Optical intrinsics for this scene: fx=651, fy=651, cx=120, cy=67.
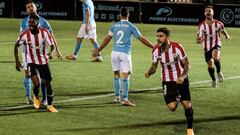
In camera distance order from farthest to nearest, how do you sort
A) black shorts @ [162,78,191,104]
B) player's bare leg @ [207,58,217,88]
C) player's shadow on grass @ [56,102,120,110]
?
player's bare leg @ [207,58,217,88], player's shadow on grass @ [56,102,120,110], black shorts @ [162,78,191,104]

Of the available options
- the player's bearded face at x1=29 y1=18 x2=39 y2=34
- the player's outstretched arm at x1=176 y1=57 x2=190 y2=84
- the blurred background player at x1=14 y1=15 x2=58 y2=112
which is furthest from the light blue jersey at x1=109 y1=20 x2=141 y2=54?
the player's outstretched arm at x1=176 y1=57 x2=190 y2=84

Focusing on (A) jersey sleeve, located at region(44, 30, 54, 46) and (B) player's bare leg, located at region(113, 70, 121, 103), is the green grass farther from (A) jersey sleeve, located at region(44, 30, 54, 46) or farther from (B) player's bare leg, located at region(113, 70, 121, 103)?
(A) jersey sleeve, located at region(44, 30, 54, 46)

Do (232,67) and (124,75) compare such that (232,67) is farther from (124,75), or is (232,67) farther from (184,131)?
(184,131)

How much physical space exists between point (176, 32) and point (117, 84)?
21613mm

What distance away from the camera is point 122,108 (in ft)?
46.4

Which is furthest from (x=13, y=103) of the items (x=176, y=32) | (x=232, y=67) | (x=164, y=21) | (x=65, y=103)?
(x=164, y=21)

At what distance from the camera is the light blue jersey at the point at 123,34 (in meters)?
14.4

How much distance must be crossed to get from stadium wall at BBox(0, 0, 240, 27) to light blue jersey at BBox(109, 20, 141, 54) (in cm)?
2626

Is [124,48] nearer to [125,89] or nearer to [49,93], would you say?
[125,89]

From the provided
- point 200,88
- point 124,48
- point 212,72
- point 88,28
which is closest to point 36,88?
point 124,48

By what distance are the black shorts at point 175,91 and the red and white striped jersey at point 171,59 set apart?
11 centimetres

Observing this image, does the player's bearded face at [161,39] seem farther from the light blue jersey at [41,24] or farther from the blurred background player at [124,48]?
the light blue jersey at [41,24]

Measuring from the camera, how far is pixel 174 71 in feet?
38.9

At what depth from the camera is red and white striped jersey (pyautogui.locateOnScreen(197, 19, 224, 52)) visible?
1805cm
